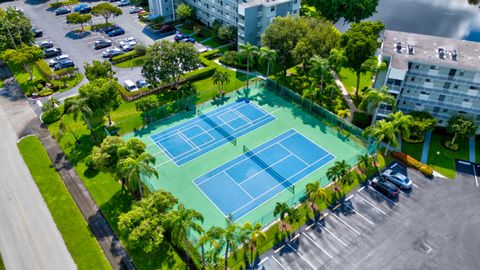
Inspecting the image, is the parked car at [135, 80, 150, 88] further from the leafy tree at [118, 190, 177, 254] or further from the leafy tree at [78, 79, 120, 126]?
the leafy tree at [118, 190, 177, 254]

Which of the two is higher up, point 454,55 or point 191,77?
point 454,55

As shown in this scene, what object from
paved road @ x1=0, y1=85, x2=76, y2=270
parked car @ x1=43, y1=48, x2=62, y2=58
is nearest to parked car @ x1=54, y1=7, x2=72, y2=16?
parked car @ x1=43, y1=48, x2=62, y2=58

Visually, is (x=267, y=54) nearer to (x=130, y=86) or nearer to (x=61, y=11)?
(x=130, y=86)

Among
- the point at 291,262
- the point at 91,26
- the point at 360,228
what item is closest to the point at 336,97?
the point at 360,228

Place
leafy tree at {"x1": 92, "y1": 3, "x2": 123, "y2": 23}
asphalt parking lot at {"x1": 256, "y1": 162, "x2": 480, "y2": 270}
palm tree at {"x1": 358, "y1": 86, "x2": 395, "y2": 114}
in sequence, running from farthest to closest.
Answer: leafy tree at {"x1": 92, "y1": 3, "x2": 123, "y2": 23} → palm tree at {"x1": 358, "y1": 86, "x2": 395, "y2": 114} → asphalt parking lot at {"x1": 256, "y1": 162, "x2": 480, "y2": 270}

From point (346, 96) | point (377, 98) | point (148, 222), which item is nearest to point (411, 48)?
point (377, 98)

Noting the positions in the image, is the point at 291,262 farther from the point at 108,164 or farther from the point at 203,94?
the point at 203,94
